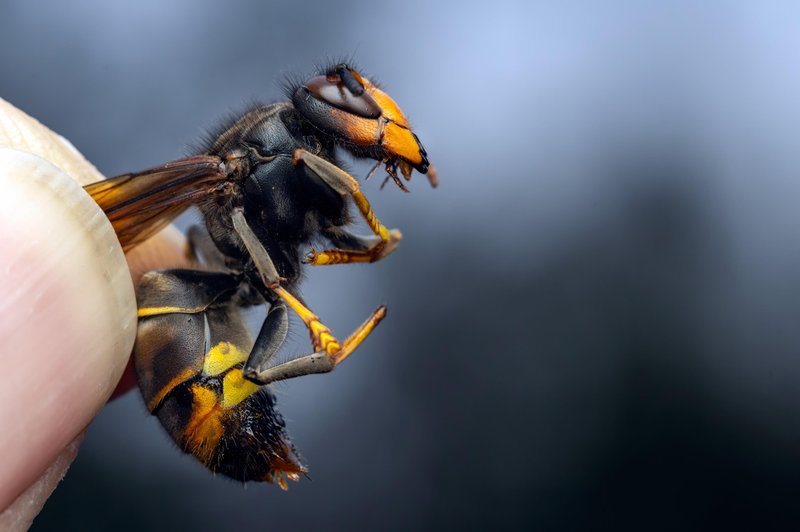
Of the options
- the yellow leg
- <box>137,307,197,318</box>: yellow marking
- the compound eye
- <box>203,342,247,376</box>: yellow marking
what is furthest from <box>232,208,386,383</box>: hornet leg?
the compound eye

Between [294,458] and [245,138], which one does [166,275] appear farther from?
[294,458]

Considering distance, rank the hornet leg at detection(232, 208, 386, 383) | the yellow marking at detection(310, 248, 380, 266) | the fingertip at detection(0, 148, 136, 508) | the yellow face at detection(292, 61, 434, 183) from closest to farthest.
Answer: the fingertip at detection(0, 148, 136, 508) < the hornet leg at detection(232, 208, 386, 383) < the yellow face at detection(292, 61, 434, 183) < the yellow marking at detection(310, 248, 380, 266)

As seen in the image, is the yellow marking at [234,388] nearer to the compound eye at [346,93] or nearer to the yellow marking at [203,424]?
the yellow marking at [203,424]

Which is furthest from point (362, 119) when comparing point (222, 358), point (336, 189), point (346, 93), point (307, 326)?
point (222, 358)

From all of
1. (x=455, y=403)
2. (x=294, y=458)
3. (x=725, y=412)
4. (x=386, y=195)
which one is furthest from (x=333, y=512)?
(x=294, y=458)

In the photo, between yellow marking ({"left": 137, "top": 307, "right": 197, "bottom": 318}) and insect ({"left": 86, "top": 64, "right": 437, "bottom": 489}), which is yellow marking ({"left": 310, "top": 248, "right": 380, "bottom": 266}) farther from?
yellow marking ({"left": 137, "top": 307, "right": 197, "bottom": 318})

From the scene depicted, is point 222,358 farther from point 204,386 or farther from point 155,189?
point 155,189

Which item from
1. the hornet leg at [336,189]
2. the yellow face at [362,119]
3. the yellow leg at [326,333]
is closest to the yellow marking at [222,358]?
the yellow leg at [326,333]
